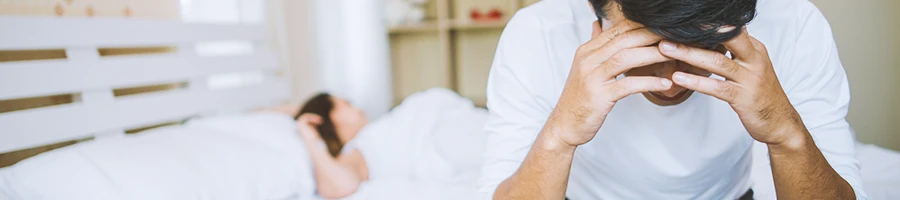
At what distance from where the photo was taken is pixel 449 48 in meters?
3.31

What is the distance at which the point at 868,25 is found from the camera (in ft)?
7.13

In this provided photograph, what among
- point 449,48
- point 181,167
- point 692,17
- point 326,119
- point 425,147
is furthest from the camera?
point 449,48

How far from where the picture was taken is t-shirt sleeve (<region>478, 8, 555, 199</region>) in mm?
911

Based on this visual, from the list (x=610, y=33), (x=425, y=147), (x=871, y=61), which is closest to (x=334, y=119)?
(x=425, y=147)

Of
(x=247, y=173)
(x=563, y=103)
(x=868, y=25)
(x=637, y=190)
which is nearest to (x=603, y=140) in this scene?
(x=637, y=190)

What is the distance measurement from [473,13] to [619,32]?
2.44 metres

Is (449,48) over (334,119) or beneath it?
beneath

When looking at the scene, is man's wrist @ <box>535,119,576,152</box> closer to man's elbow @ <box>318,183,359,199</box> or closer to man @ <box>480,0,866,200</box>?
man @ <box>480,0,866,200</box>

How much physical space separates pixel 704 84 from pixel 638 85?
8 centimetres

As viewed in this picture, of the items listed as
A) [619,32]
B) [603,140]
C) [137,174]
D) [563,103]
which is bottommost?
[137,174]

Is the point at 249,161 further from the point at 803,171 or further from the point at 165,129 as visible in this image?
the point at 803,171

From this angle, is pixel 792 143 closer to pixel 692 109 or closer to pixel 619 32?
pixel 692 109

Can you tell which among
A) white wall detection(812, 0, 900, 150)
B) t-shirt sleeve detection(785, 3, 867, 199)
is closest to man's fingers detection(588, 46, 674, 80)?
t-shirt sleeve detection(785, 3, 867, 199)

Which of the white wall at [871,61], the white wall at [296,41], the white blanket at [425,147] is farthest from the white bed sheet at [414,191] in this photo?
the white wall at [871,61]
